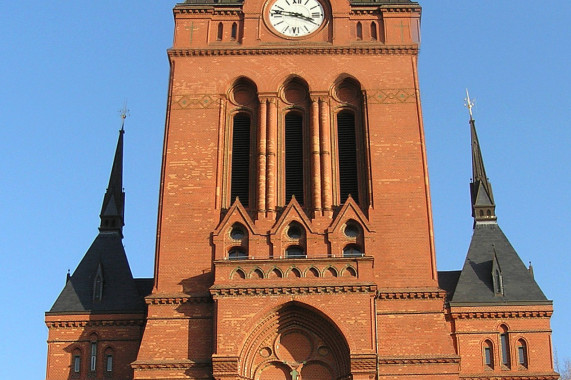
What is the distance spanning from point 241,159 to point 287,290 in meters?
7.21

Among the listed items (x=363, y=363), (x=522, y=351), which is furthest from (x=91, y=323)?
(x=522, y=351)

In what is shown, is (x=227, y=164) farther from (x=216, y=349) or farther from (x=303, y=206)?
(x=216, y=349)

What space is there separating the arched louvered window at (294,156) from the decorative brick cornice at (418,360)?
733 centimetres

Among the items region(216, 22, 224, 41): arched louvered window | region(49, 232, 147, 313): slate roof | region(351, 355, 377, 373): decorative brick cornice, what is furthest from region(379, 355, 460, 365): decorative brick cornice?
region(216, 22, 224, 41): arched louvered window

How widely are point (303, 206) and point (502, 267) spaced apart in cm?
835

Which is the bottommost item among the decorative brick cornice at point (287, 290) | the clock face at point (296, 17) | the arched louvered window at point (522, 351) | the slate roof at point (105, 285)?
the arched louvered window at point (522, 351)

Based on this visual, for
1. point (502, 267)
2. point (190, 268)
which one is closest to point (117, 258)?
point (190, 268)

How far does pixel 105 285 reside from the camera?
130 feet

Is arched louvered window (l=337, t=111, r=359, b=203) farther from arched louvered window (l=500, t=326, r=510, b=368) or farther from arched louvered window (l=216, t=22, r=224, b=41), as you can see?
arched louvered window (l=500, t=326, r=510, b=368)

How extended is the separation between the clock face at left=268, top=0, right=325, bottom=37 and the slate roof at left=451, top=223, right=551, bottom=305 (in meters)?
11.0

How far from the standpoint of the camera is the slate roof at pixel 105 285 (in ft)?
127

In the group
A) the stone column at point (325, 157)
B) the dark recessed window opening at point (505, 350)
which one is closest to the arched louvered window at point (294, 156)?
the stone column at point (325, 157)

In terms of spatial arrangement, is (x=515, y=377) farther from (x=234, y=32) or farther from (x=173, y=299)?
(x=234, y=32)

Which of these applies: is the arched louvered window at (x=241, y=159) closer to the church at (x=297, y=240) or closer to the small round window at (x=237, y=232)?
the church at (x=297, y=240)
